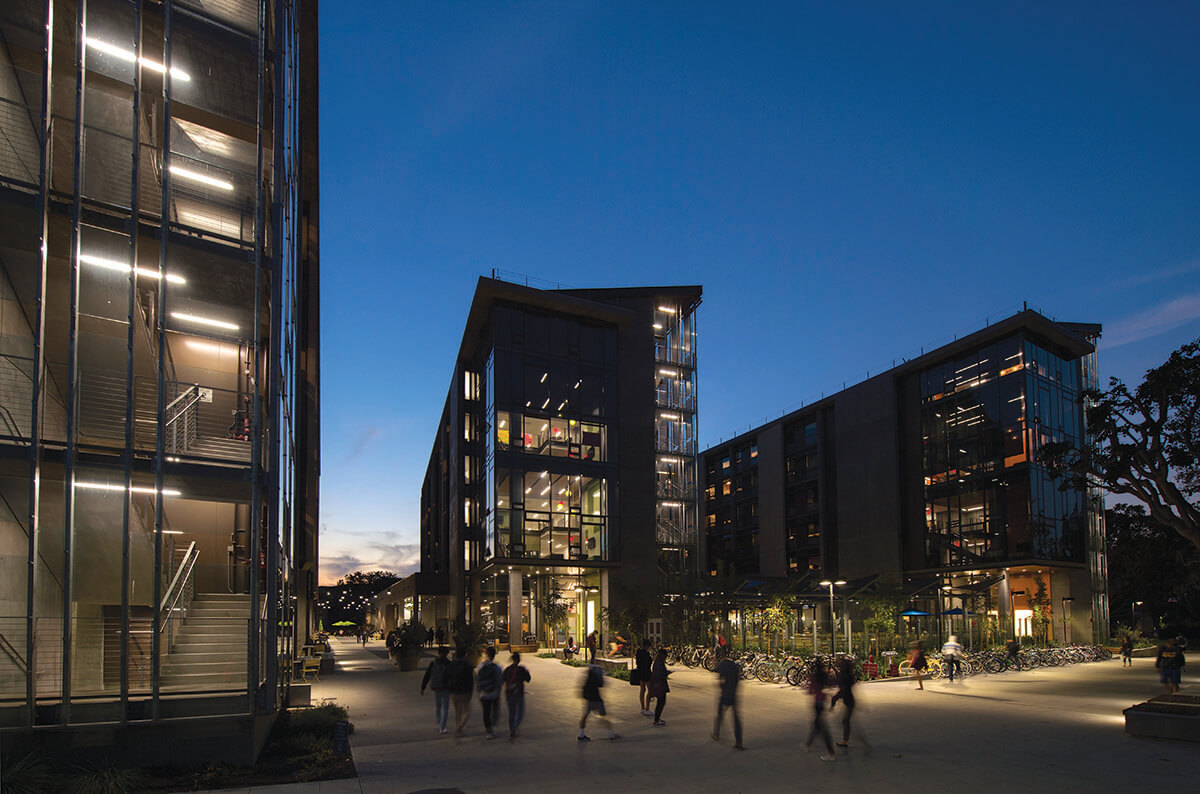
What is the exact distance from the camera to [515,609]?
141ft

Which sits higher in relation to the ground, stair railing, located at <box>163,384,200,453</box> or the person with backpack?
stair railing, located at <box>163,384,200,453</box>

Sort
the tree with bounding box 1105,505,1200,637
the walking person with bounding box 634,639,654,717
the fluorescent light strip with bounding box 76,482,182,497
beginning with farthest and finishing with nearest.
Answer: the tree with bounding box 1105,505,1200,637
the walking person with bounding box 634,639,654,717
the fluorescent light strip with bounding box 76,482,182,497

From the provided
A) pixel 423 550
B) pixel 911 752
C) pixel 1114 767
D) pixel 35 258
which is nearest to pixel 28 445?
pixel 35 258

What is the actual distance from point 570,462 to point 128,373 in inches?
1280

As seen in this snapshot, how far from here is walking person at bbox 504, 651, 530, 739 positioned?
1496 centimetres

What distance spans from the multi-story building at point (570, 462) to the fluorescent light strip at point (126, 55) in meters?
27.9

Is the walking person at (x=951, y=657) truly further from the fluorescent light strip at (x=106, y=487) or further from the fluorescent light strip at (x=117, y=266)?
the fluorescent light strip at (x=117, y=266)

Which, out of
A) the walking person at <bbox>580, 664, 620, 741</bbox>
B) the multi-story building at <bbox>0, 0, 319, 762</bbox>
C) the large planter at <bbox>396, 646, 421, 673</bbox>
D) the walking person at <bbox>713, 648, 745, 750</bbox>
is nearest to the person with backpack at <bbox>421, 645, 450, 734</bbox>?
the walking person at <bbox>580, 664, 620, 741</bbox>

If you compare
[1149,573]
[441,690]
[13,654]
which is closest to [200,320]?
[13,654]

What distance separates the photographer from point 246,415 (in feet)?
54.8

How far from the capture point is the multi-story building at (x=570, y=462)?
42.8 metres

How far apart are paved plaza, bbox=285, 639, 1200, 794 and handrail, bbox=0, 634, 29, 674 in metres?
4.97

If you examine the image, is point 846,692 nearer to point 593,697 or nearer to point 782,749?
point 782,749

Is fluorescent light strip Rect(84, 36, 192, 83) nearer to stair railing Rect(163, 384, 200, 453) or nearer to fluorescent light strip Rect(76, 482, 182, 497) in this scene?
stair railing Rect(163, 384, 200, 453)
